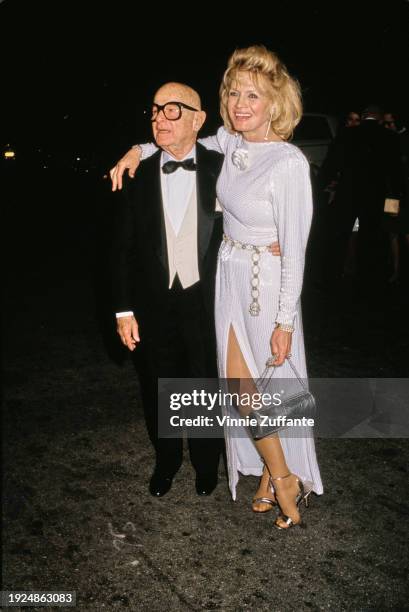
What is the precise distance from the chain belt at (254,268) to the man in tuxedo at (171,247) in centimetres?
24

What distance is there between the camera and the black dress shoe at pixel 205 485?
320cm

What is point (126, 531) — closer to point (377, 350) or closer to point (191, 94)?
point (191, 94)

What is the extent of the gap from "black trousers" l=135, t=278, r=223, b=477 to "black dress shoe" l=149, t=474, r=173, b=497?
3 cm

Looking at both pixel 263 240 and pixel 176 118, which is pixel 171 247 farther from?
pixel 176 118

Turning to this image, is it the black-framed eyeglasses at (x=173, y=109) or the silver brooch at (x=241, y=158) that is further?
the black-framed eyeglasses at (x=173, y=109)

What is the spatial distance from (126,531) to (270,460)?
2.54 feet

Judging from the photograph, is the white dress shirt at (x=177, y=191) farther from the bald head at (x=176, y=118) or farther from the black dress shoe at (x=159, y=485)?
the black dress shoe at (x=159, y=485)

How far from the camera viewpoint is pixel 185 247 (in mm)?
2830

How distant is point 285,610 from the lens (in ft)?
7.85

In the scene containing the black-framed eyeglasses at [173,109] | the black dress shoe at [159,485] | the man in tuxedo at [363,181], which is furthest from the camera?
the man in tuxedo at [363,181]

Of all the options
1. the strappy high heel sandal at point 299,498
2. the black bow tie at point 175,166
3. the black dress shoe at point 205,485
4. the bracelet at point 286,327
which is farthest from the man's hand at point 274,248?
the black dress shoe at point 205,485

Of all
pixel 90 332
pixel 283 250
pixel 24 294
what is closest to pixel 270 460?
pixel 283 250

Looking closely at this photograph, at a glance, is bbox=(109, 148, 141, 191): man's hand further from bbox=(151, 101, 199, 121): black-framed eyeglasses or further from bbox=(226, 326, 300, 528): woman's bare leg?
bbox=(226, 326, 300, 528): woman's bare leg

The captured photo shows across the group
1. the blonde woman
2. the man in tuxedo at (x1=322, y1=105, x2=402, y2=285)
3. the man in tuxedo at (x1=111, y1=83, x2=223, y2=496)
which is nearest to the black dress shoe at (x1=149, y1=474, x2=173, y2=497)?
the blonde woman
